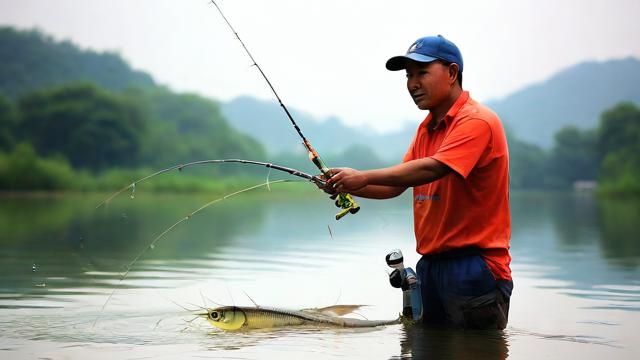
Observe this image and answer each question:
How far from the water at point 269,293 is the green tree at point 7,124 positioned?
2550 inches

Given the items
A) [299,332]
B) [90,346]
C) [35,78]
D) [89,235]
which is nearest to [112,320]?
[90,346]

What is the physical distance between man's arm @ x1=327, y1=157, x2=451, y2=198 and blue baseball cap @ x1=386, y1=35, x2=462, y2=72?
Result: 60 centimetres

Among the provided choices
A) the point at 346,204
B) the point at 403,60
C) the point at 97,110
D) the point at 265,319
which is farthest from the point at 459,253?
the point at 97,110

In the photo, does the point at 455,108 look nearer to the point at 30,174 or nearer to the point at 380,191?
the point at 380,191

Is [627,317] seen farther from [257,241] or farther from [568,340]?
[257,241]

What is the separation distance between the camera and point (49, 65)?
460 feet

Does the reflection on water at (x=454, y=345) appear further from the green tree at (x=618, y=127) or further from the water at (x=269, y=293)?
the green tree at (x=618, y=127)

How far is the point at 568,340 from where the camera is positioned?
21.4ft

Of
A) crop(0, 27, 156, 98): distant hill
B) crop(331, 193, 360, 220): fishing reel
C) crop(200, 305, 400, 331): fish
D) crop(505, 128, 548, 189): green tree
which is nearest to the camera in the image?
crop(331, 193, 360, 220): fishing reel

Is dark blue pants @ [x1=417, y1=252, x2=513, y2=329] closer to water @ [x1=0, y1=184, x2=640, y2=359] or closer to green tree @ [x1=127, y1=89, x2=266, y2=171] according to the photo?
water @ [x1=0, y1=184, x2=640, y2=359]

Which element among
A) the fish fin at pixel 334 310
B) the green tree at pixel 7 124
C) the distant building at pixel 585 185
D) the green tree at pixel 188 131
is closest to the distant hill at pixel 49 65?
the green tree at pixel 188 131

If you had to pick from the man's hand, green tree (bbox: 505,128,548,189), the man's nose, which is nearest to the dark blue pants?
the man's hand

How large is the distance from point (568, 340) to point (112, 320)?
3.16m

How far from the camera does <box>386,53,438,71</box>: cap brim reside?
5.38m
